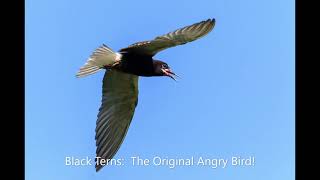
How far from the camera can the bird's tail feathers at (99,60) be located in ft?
24.3

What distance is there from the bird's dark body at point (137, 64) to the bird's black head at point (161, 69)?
31mm

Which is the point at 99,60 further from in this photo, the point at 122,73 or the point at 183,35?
the point at 183,35

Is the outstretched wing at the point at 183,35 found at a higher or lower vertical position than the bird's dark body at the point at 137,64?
higher

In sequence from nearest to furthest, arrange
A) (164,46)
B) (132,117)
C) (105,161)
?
(164,46) < (105,161) < (132,117)

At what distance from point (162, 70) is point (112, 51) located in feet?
1.95

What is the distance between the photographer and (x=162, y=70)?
772 centimetres

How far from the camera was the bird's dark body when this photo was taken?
752 centimetres

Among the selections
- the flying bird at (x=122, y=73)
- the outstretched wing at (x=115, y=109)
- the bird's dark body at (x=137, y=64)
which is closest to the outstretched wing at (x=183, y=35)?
the flying bird at (x=122, y=73)

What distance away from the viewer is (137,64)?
7590 mm

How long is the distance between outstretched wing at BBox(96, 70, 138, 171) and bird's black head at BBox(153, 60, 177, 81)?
0.68 m

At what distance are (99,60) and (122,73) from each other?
Answer: 0.89 meters

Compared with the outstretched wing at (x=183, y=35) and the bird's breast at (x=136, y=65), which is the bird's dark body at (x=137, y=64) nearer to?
the bird's breast at (x=136, y=65)
